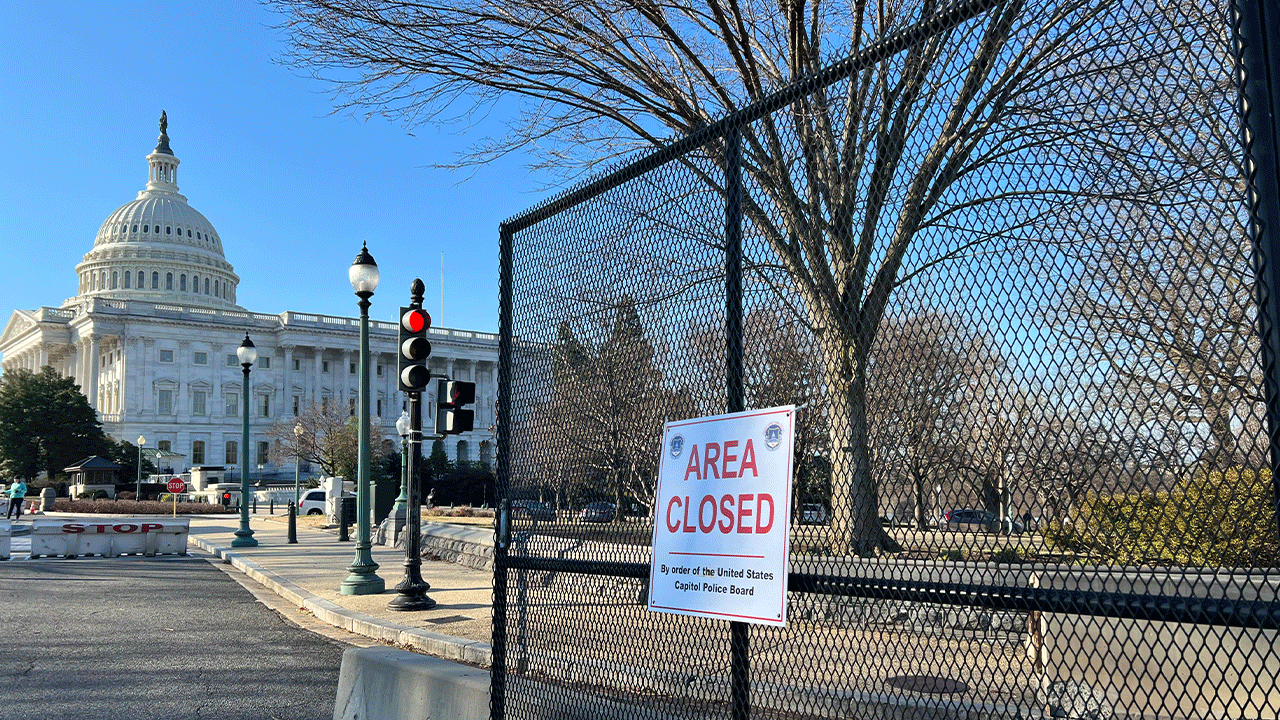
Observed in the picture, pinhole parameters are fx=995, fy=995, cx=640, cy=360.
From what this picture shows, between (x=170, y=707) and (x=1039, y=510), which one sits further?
(x=170, y=707)

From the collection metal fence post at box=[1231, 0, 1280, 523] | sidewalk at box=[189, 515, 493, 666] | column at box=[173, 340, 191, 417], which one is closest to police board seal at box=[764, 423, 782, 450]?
metal fence post at box=[1231, 0, 1280, 523]

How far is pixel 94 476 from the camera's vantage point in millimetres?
63812

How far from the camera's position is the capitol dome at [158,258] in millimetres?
129625

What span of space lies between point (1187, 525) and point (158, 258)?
144 m

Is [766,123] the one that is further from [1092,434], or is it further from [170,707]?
[170,707]

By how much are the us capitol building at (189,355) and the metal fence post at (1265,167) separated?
97021mm

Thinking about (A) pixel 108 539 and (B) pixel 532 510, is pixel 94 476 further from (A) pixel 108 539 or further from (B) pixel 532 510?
(B) pixel 532 510

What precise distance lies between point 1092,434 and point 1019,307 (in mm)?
399

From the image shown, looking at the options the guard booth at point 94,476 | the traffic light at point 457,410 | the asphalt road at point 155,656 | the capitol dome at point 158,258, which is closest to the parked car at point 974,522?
the asphalt road at point 155,656

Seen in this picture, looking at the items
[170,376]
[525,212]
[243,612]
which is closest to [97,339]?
[170,376]

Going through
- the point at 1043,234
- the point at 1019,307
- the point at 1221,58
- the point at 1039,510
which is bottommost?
the point at 1039,510

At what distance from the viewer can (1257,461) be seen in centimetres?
242

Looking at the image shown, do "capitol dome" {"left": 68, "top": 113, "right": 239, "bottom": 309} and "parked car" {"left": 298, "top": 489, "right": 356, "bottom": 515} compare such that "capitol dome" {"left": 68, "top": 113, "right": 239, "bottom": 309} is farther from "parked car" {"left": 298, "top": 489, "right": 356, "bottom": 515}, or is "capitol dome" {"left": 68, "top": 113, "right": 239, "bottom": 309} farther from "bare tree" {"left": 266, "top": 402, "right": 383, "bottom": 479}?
"parked car" {"left": 298, "top": 489, "right": 356, "bottom": 515}

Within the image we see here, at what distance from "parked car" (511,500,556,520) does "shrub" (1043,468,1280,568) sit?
9.54ft
